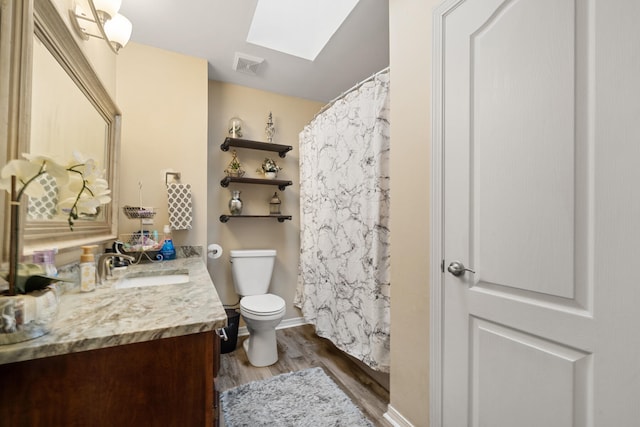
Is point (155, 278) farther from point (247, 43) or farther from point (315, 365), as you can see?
point (247, 43)

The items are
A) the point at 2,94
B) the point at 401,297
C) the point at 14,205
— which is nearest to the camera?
the point at 14,205

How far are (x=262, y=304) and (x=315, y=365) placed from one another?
0.61 meters

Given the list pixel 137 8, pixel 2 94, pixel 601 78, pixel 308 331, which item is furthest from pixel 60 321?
pixel 308 331

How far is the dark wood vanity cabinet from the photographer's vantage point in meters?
0.57

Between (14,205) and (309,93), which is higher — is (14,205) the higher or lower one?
the lower one

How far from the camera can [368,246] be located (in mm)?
1733

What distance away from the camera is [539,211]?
0.86 metres

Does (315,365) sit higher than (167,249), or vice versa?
(167,249)

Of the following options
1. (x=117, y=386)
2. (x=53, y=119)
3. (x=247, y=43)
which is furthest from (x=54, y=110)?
(x=247, y=43)

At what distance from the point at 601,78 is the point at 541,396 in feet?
3.19

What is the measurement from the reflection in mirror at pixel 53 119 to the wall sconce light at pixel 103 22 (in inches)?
12.2

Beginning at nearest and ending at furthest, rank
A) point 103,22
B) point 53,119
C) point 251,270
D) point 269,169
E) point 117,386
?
1. point 117,386
2. point 53,119
3. point 103,22
4. point 251,270
5. point 269,169

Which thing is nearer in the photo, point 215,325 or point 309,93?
point 215,325

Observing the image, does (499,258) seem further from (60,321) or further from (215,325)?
(60,321)
